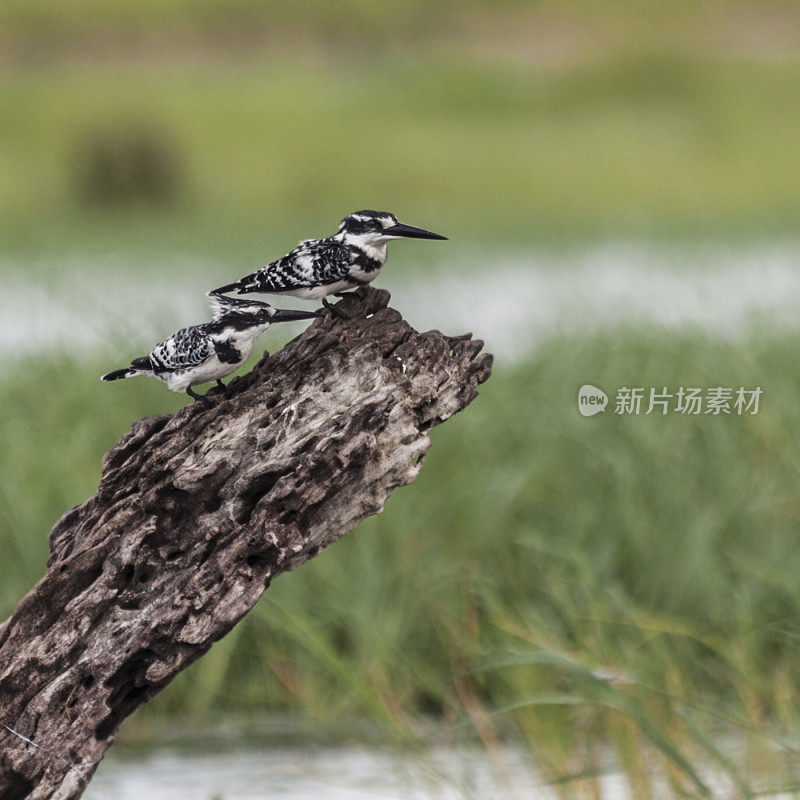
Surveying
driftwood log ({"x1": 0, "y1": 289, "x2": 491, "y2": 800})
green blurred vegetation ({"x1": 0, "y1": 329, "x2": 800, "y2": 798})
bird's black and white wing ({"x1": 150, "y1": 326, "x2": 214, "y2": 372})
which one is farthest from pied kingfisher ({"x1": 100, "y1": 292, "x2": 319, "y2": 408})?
green blurred vegetation ({"x1": 0, "y1": 329, "x2": 800, "y2": 798})

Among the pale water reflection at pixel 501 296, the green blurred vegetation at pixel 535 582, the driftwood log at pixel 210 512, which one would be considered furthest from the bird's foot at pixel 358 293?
the pale water reflection at pixel 501 296

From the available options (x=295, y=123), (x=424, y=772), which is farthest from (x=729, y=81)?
(x=424, y=772)

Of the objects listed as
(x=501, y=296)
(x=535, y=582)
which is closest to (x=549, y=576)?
(x=535, y=582)

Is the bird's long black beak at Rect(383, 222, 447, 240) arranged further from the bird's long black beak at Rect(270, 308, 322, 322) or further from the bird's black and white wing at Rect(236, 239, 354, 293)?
the bird's long black beak at Rect(270, 308, 322, 322)

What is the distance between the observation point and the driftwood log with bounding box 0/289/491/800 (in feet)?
9.91

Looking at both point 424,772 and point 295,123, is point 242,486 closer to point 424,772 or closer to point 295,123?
point 424,772

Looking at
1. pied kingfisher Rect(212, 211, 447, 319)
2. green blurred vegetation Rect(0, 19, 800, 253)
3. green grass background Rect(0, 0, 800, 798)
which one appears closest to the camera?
pied kingfisher Rect(212, 211, 447, 319)

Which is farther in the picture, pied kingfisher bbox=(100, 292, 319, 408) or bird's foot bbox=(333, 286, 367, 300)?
bird's foot bbox=(333, 286, 367, 300)

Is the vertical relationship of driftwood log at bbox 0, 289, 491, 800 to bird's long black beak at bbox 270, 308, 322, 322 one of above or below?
below

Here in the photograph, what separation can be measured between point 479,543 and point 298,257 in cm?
358

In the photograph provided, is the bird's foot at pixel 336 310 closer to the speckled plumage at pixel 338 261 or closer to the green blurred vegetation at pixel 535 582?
the speckled plumage at pixel 338 261

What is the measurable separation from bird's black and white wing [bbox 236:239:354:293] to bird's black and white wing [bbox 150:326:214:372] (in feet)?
0.73

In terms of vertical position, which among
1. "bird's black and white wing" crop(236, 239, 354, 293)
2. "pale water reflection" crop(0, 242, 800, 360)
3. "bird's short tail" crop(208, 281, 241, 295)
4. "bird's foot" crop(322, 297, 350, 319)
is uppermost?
"bird's black and white wing" crop(236, 239, 354, 293)

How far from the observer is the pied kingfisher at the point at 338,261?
2.88 meters
